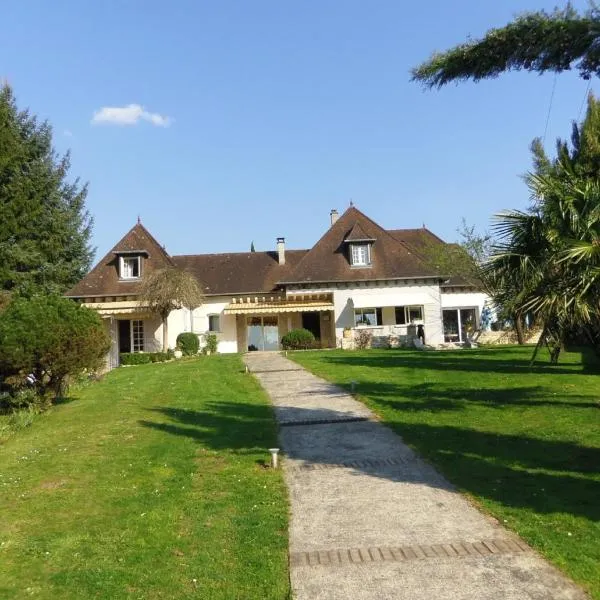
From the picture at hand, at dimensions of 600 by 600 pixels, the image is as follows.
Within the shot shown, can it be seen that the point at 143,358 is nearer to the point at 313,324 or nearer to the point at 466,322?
the point at 313,324

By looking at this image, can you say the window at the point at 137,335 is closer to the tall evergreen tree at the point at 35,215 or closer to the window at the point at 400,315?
the tall evergreen tree at the point at 35,215

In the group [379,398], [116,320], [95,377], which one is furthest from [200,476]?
[116,320]

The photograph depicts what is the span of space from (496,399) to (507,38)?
343 inches

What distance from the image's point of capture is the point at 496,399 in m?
13.9

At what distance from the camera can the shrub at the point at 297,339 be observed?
35.9m

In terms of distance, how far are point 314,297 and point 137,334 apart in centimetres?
1083

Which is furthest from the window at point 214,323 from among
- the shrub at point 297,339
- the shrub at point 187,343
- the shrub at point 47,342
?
the shrub at point 47,342

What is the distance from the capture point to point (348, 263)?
38.3m

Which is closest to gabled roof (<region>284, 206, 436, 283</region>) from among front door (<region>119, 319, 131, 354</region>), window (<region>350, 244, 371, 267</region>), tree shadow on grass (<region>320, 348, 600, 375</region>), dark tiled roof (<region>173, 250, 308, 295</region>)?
window (<region>350, 244, 371, 267</region>)

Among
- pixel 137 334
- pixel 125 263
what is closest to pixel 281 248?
pixel 125 263

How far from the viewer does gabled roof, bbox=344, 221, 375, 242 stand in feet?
124

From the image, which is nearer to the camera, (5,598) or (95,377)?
(5,598)

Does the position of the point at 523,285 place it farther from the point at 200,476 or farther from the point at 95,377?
the point at 95,377

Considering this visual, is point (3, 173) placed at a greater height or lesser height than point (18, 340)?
greater
